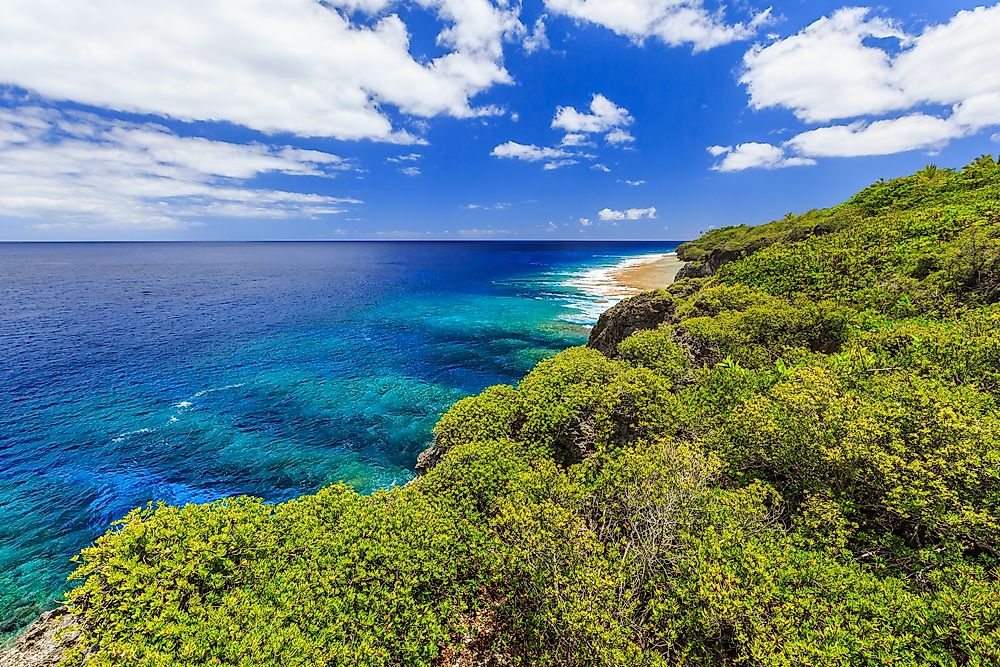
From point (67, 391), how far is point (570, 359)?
186ft

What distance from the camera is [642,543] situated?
11969 millimetres

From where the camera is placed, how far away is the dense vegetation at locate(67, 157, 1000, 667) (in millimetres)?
9586

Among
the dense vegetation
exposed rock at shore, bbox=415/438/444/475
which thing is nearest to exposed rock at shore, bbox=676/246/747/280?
the dense vegetation

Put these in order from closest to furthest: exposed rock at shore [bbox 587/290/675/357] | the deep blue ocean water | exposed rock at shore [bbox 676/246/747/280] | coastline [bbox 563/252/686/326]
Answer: the deep blue ocean water < exposed rock at shore [bbox 587/290/675/357] < exposed rock at shore [bbox 676/246/747/280] < coastline [bbox 563/252/686/326]

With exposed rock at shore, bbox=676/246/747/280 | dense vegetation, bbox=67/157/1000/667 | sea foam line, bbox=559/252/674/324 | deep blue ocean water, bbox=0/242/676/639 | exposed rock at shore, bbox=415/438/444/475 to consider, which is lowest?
deep blue ocean water, bbox=0/242/676/639

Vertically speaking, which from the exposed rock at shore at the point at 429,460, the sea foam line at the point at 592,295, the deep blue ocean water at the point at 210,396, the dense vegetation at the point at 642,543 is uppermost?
the dense vegetation at the point at 642,543

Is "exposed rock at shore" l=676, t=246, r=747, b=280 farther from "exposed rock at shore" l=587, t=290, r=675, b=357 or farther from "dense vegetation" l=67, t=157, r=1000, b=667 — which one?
"dense vegetation" l=67, t=157, r=1000, b=667

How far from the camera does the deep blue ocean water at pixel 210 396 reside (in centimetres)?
2953

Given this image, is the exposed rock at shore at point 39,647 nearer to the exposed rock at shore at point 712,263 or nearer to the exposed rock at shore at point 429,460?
the exposed rock at shore at point 429,460

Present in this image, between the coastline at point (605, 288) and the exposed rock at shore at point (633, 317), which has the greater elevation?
the exposed rock at shore at point (633, 317)

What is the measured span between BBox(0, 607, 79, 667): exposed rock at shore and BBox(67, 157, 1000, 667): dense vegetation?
468cm

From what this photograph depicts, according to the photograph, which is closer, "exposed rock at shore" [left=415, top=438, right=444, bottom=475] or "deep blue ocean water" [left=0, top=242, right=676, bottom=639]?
"exposed rock at shore" [left=415, top=438, right=444, bottom=475]

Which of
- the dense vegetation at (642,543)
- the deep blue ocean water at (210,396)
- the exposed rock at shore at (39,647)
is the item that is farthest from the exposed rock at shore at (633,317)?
the exposed rock at shore at (39,647)

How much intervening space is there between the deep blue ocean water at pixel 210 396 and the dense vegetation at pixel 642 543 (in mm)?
17914
